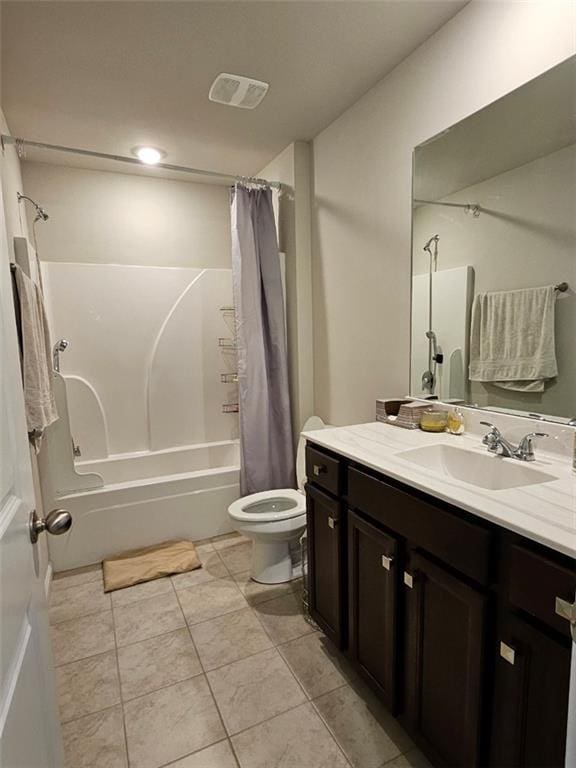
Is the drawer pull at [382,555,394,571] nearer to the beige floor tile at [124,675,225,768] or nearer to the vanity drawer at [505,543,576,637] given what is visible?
the vanity drawer at [505,543,576,637]

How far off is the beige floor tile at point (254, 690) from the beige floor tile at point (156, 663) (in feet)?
0.45

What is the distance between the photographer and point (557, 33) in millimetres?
1277

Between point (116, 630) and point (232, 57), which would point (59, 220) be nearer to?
point (232, 57)

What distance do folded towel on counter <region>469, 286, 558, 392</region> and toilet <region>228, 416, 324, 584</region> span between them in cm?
109

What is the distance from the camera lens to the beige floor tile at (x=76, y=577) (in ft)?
7.58

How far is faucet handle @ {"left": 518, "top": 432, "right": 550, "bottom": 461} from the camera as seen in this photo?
1.35m

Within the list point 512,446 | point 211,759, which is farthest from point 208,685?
point 512,446

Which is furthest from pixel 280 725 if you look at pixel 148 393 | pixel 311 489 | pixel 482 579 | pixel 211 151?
pixel 211 151

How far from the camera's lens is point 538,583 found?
33.9 inches

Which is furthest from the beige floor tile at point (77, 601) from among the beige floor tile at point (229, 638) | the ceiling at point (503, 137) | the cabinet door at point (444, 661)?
the ceiling at point (503, 137)

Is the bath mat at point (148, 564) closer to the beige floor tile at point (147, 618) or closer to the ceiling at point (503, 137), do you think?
the beige floor tile at point (147, 618)

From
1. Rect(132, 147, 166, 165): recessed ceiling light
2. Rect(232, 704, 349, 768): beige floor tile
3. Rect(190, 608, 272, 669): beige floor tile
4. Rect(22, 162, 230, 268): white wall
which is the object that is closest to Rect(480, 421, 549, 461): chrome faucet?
Rect(232, 704, 349, 768): beige floor tile

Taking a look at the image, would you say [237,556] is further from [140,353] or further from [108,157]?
[108,157]

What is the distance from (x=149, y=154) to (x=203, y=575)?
269 cm
